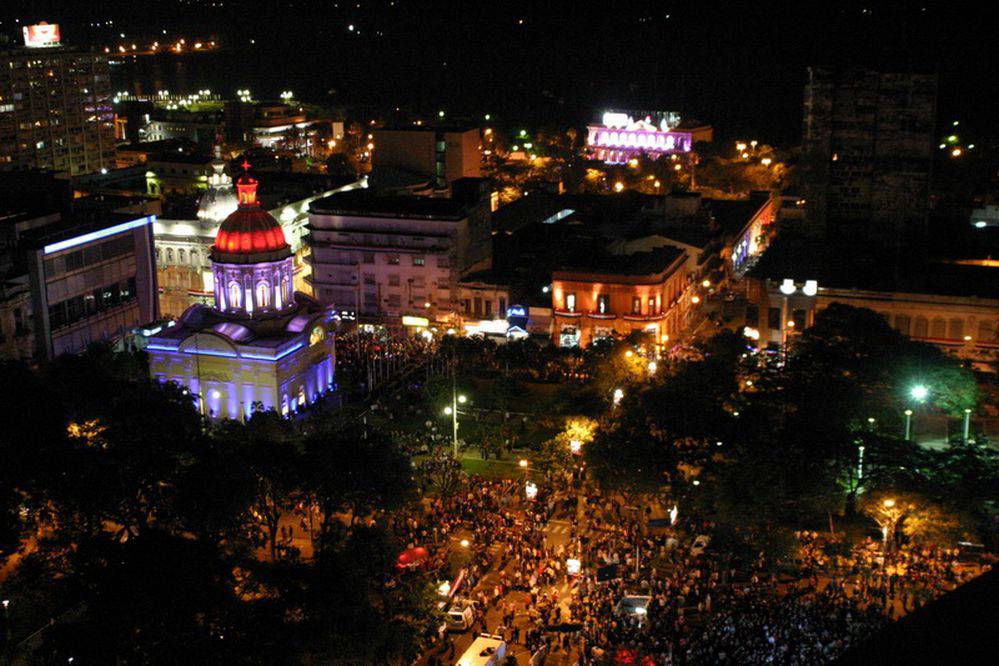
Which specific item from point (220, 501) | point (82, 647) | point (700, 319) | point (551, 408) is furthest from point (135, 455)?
point (700, 319)

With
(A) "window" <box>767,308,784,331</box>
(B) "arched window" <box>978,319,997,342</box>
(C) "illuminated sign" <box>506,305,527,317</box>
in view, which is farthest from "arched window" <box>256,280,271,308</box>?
(B) "arched window" <box>978,319,997,342</box>

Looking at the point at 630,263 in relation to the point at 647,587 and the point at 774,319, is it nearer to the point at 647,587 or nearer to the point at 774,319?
the point at 774,319

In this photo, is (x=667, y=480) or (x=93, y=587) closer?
(x=93, y=587)

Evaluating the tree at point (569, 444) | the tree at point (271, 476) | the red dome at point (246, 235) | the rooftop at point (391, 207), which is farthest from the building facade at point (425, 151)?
the tree at point (271, 476)

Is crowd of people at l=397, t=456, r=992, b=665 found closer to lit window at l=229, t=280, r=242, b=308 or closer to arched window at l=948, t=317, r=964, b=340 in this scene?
lit window at l=229, t=280, r=242, b=308

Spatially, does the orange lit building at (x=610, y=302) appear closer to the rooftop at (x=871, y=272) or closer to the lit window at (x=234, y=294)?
the rooftop at (x=871, y=272)

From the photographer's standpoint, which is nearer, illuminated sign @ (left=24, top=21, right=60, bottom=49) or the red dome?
the red dome

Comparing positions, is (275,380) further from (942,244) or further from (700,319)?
(942,244)
